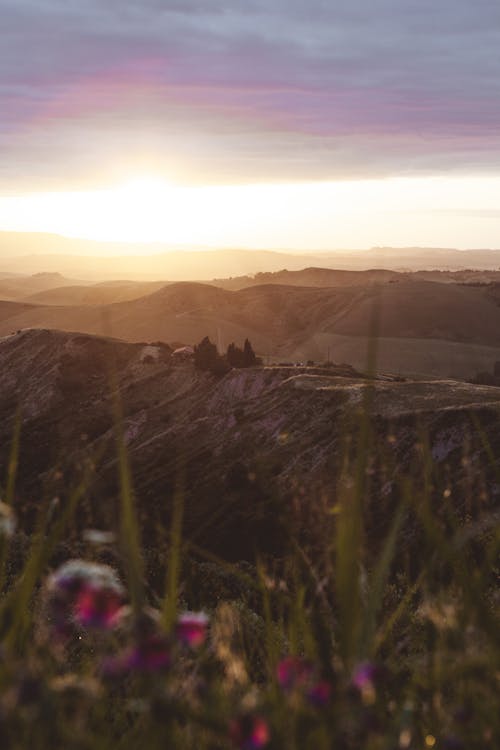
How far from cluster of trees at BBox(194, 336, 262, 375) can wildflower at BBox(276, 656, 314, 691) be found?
73.7 meters

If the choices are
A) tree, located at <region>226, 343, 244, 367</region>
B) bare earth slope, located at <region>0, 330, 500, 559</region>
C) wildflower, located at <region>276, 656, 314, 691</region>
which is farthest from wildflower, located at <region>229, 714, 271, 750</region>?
tree, located at <region>226, 343, 244, 367</region>

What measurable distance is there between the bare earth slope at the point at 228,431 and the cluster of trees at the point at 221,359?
1.79 meters

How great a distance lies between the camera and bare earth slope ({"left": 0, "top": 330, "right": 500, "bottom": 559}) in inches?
1781

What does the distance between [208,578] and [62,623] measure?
31233 mm

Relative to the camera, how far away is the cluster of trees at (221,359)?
3083 inches

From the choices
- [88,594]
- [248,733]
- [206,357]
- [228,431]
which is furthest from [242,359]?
[248,733]

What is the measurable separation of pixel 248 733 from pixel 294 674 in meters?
0.58

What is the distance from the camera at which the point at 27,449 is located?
258ft

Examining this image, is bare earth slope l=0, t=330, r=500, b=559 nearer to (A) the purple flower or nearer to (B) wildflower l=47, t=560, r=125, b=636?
(B) wildflower l=47, t=560, r=125, b=636

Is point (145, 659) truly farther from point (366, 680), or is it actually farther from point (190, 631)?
point (366, 680)

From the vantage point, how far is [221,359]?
80125 millimetres

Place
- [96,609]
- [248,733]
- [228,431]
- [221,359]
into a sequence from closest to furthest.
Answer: [248,733] → [96,609] → [228,431] → [221,359]

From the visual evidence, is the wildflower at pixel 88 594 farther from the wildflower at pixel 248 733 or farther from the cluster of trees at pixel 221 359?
the cluster of trees at pixel 221 359

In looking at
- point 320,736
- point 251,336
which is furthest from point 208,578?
point 251,336
